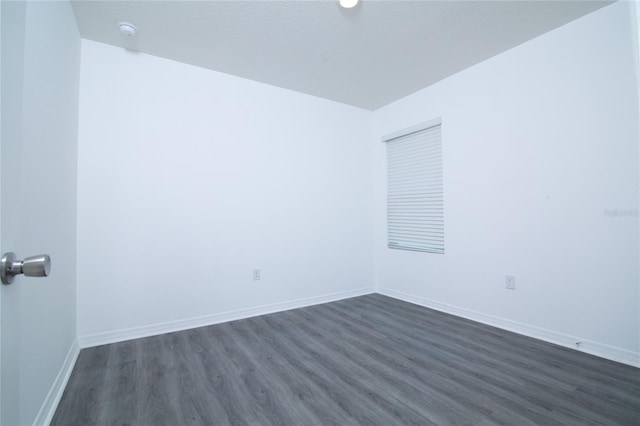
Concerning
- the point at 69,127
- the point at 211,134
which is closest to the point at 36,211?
the point at 69,127

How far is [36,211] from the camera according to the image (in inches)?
57.9

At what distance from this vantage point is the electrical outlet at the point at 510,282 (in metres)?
2.67

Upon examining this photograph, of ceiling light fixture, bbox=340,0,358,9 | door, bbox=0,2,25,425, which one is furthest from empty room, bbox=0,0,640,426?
door, bbox=0,2,25,425

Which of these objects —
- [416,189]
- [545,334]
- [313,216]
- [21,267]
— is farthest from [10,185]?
[416,189]

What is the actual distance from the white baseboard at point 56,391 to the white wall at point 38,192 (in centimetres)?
1

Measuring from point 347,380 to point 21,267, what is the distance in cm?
181

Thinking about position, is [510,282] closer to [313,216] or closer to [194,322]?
[313,216]

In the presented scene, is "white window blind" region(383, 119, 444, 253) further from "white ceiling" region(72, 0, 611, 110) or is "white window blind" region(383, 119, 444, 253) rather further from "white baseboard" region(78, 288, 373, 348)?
"white baseboard" region(78, 288, 373, 348)

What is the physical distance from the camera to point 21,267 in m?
0.65

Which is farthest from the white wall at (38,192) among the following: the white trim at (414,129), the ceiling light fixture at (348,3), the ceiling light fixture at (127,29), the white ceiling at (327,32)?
the white trim at (414,129)

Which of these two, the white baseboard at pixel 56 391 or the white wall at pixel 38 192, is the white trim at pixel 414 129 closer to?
the white wall at pixel 38 192

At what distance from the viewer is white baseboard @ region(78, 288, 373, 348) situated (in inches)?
96.7

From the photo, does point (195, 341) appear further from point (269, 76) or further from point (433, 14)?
point (433, 14)

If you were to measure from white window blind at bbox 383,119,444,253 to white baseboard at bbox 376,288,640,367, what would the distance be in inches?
25.9
